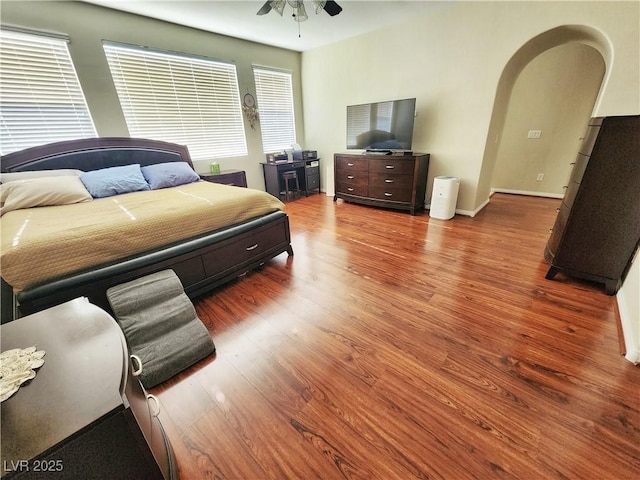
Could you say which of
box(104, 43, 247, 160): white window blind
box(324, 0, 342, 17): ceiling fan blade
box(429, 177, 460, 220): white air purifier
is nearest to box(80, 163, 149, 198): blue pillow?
box(104, 43, 247, 160): white window blind

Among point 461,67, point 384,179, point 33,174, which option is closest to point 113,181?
point 33,174

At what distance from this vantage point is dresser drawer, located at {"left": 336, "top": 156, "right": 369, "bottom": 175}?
396 centimetres

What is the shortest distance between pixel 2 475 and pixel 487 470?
4.62ft

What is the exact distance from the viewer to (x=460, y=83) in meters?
3.20

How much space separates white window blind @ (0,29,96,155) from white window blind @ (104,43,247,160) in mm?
449

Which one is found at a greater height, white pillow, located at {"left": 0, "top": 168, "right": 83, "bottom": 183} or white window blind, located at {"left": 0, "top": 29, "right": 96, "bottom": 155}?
white window blind, located at {"left": 0, "top": 29, "right": 96, "bottom": 155}

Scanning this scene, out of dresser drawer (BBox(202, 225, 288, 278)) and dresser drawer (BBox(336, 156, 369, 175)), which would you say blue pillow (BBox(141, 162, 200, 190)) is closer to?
dresser drawer (BBox(202, 225, 288, 278))

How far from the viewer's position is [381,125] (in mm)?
3754

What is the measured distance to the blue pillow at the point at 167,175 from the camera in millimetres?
2902

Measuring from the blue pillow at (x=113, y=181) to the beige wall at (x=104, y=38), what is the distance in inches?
26.2

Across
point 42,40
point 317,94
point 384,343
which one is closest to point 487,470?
point 384,343

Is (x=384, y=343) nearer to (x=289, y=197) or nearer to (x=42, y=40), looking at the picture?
(x=289, y=197)

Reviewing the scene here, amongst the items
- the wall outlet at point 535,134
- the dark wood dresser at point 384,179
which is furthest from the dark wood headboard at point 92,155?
the wall outlet at point 535,134

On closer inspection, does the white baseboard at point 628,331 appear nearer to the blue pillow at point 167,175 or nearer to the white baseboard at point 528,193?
the white baseboard at point 528,193
